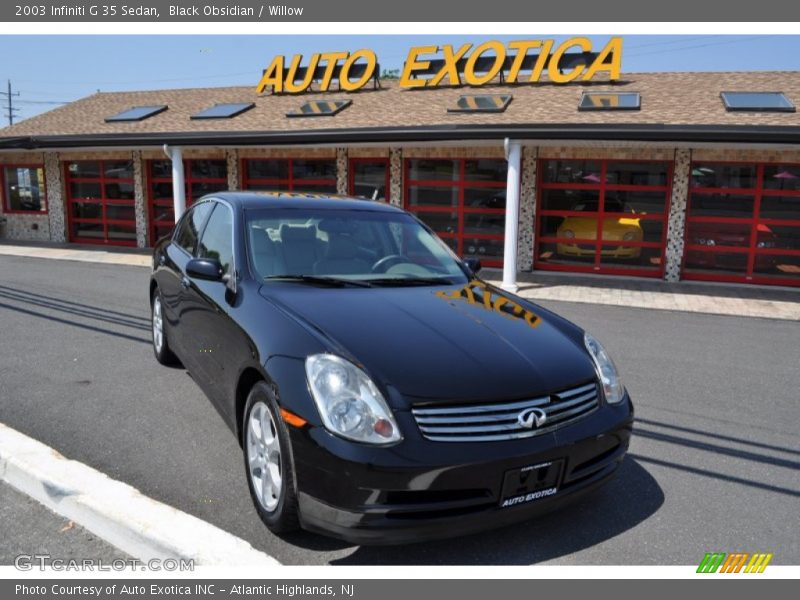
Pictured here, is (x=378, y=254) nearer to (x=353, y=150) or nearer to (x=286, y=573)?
(x=286, y=573)

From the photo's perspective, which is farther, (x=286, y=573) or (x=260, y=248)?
(x=260, y=248)

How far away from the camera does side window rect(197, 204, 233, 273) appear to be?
4.09 meters

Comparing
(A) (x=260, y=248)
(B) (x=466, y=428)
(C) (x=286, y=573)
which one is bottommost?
(C) (x=286, y=573)

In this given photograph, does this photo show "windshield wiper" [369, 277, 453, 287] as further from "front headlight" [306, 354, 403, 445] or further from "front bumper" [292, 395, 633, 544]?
"front bumper" [292, 395, 633, 544]

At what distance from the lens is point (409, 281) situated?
4.03 m

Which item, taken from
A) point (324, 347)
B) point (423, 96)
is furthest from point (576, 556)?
point (423, 96)

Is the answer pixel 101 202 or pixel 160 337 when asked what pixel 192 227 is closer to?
pixel 160 337

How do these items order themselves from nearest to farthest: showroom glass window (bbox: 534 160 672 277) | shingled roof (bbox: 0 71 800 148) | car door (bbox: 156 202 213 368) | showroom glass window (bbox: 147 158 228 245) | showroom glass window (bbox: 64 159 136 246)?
1. car door (bbox: 156 202 213 368)
2. shingled roof (bbox: 0 71 800 148)
3. showroom glass window (bbox: 534 160 672 277)
4. showroom glass window (bbox: 147 158 228 245)
5. showroom glass window (bbox: 64 159 136 246)

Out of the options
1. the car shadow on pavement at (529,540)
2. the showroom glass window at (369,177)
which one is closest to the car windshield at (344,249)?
the car shadow on pavement at (529,540)

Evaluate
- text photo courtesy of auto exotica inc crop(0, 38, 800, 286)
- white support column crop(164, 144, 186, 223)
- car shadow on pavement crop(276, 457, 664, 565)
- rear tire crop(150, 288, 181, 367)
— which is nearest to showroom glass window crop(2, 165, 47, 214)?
text photo courtesy of auto exotica inc crop(0, 38, 800, 286)

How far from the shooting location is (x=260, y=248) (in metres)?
3.96

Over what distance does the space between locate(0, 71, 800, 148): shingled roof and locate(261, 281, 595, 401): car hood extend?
8.40 meters

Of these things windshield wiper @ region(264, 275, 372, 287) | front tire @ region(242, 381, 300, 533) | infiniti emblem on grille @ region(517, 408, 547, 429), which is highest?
windshield wiper @ region(264, 275, 372, 287)

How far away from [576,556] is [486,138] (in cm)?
971
